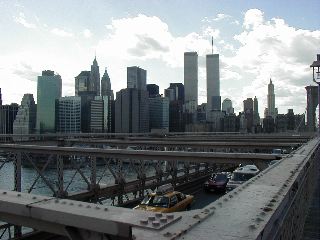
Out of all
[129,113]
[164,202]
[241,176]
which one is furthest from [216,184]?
[129,113]

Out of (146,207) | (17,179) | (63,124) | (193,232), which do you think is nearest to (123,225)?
(193,232)

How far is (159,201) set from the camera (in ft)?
62.0

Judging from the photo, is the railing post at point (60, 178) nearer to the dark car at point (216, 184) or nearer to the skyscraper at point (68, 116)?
the dark car at point (216, 184)

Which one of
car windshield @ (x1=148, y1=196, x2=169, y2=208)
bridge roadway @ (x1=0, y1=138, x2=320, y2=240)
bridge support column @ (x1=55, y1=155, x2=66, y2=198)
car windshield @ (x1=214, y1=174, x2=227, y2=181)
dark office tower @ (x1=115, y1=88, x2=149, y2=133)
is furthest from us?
dark office tower @ (x1=115, y1=88, x2=149, y2=133)

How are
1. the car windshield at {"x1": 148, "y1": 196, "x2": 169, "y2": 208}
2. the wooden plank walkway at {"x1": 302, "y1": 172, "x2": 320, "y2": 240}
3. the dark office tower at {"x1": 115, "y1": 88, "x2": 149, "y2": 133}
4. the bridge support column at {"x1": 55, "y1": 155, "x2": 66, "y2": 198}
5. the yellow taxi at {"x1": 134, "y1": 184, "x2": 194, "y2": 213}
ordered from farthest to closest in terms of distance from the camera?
→ the dark office tower at {"x1": 115, "y1": 88, "x2": 149, "y2": 133}, the car windshield at {"x1": 148, "y1": 196, "x2": 169, "y2": 208}, the yellow taxi at {"x1": 134, "y1": 184, "x2": 194, "y2": 213}, the bridge support column at {"x1": 55, "y1": 155, "x2": 66, "y2": 198}, the wooden plank walkway at {"x1": 302, "y1": 172, "x2": 320, "y2": 240}

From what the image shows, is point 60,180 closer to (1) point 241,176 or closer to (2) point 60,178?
(2) point 60,178

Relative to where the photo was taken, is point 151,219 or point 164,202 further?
point 164,202

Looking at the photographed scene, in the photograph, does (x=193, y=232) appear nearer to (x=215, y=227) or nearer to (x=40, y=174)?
(x=215, y=227)

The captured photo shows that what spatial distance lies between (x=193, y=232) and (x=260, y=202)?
160 centimetres

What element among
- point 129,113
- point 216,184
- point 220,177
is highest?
point 129,113

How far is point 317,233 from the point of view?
10.6m

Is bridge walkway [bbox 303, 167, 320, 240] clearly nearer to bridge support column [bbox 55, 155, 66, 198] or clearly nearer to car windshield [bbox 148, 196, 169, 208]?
car windshield [bbox 148, 196, 169, 208]

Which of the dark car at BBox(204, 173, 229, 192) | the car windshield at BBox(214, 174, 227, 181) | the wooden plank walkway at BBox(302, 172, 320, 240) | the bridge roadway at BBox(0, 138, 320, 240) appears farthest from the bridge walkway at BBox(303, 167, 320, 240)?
the car windshield at BBox(214, 174, 227, 181)

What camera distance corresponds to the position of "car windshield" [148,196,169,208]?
18719 mm
